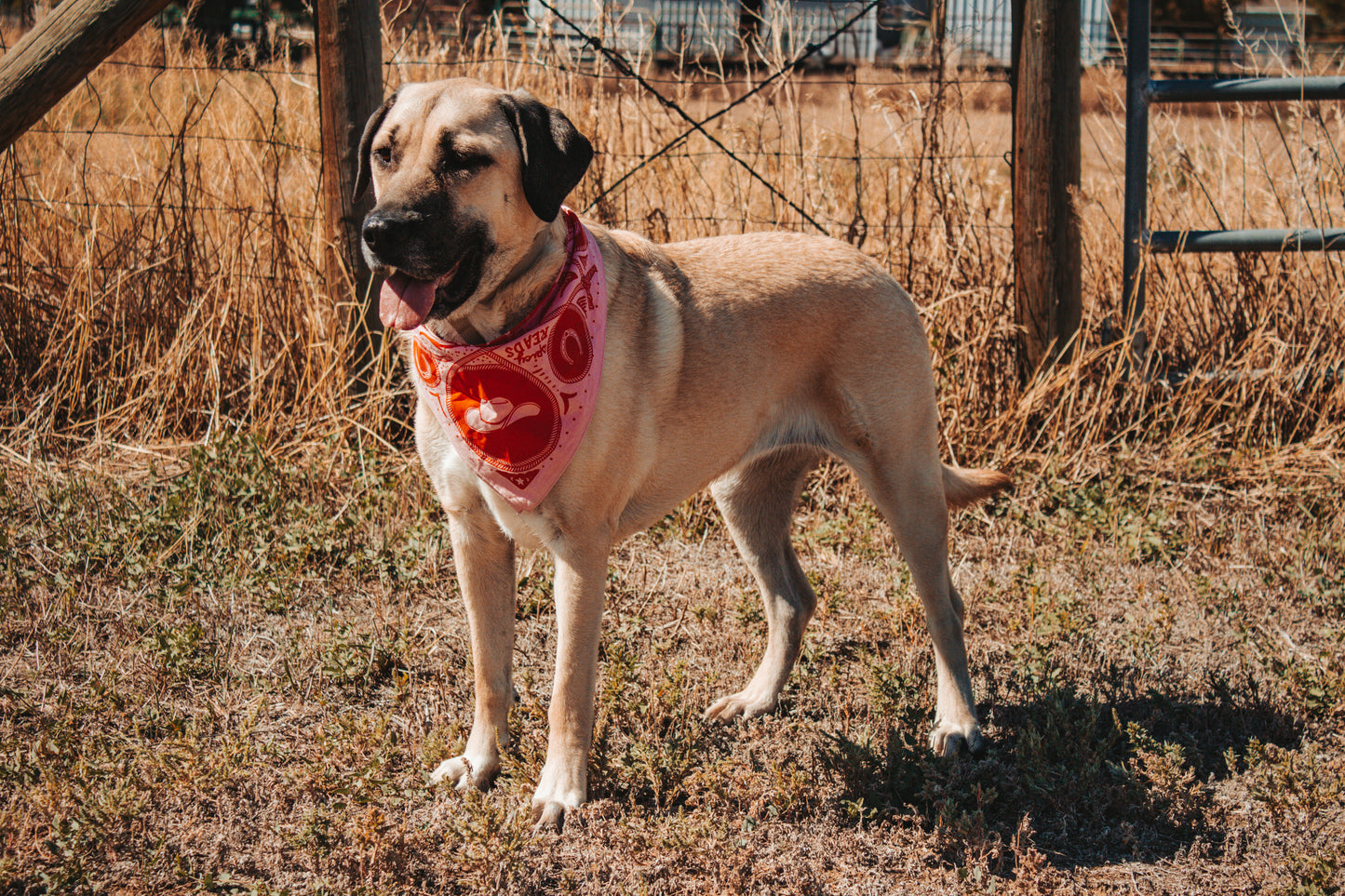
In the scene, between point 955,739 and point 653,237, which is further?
point 653,237

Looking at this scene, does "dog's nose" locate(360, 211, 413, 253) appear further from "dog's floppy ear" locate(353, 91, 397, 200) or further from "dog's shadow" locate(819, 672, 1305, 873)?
"dog's shadow" locate(819, 672, 1305, 873)

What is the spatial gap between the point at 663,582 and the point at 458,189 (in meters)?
2.01

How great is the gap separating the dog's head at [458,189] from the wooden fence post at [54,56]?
3.83ft

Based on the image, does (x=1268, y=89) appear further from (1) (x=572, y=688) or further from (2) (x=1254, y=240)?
(1) (x=572, y=688)

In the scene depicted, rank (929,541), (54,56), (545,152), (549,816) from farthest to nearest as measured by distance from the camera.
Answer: (929,541) < (54,56) < (549,816) < (545,152)

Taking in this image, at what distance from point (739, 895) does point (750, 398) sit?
4.44 ft

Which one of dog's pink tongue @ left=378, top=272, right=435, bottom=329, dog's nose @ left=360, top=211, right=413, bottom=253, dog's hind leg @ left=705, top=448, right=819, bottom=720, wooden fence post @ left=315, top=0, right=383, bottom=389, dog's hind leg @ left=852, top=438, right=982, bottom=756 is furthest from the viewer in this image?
wooden fence post @ left=315, top=0, right=383, bottom=389

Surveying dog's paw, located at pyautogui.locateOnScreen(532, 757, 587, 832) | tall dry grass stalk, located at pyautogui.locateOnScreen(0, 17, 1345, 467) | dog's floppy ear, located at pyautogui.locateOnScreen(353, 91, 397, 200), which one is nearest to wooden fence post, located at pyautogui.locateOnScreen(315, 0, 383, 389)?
tall dry grass stalk, located at pyautogui.locateOnScreen(0, 17, 1345, 467)

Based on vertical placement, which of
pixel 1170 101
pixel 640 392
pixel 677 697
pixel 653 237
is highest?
pixel 1170 101

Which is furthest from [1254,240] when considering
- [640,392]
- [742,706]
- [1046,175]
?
[640,392]

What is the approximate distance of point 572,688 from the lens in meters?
2.78

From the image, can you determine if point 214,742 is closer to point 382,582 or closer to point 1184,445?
point 382,582

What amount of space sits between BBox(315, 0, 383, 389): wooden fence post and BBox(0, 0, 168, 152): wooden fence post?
1143 millimetres

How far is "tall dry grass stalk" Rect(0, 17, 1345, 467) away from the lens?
482 centimetres
